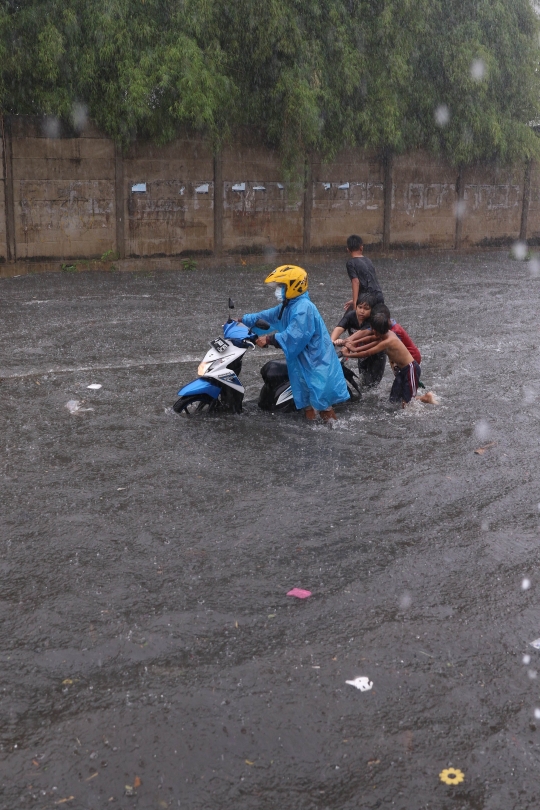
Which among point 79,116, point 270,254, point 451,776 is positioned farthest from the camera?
point 270,254

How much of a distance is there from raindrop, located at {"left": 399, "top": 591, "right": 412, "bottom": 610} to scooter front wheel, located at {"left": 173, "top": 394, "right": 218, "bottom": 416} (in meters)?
3.47

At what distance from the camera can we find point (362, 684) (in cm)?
378

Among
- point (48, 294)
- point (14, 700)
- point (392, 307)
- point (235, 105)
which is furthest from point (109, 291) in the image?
point (14, 700)

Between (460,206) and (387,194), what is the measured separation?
275cm

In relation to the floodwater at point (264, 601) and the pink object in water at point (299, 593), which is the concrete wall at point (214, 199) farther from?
the pink object in water at point (299, 593)

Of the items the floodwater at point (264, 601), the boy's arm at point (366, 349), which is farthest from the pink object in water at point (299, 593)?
the boy's arm at point (366, 349)

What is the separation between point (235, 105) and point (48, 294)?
276 inches

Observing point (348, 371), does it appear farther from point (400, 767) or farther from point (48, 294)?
point (48, 294)

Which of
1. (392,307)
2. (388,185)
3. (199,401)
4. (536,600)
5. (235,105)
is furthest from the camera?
(388,185)

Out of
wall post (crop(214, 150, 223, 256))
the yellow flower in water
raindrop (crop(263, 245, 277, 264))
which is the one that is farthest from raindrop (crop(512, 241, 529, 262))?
the yellow flower in water

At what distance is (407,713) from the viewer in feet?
11.7

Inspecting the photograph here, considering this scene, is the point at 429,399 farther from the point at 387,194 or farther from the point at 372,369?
the point at 387,194

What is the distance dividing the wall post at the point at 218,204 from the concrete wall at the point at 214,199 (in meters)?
0.03

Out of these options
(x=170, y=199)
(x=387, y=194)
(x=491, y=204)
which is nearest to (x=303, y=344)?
(x=170, y=199)
